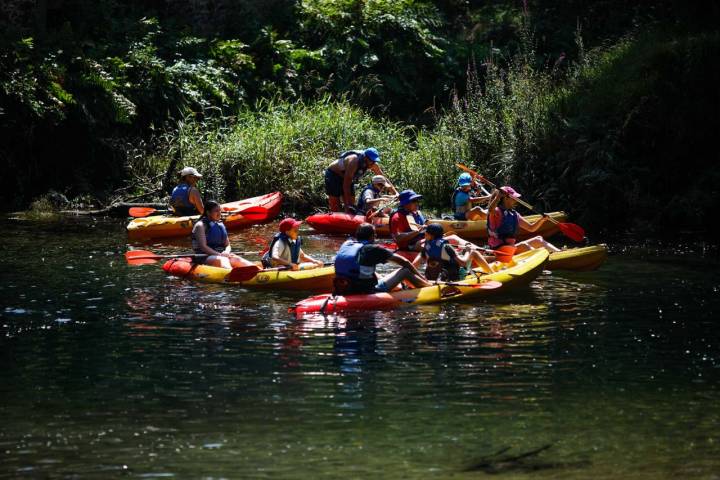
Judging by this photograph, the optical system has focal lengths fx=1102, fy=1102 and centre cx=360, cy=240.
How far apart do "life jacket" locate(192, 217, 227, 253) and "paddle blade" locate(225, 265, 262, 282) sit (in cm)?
Result: 106

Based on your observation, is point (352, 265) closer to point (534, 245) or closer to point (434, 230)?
point (434, 230)

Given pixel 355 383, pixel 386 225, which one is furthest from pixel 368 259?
pixel 386 225

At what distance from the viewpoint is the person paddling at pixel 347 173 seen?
16.2 meters

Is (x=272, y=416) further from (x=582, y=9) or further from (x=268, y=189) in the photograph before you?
(x=582, y=9)

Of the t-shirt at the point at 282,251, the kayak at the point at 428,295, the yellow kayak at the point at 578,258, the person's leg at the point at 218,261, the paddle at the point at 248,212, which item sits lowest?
the kayak at the point at 428,295

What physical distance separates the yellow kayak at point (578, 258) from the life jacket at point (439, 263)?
1720 millimetres

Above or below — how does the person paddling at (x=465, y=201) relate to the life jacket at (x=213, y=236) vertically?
above

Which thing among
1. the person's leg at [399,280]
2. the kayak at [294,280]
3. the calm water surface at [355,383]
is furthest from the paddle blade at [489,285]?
the kayak at [294,280]

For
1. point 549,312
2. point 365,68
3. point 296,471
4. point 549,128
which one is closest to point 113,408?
point 296,471

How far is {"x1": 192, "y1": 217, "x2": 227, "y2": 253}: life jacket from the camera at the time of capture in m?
12.7

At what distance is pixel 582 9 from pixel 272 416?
16.5m

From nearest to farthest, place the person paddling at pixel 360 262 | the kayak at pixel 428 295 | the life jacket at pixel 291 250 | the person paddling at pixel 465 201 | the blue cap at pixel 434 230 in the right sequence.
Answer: the kayak at pixel 428 295 → the person paddling at pixel 360 262 → the blue cap at pixel 434 230 → the life jacket at pixel 291 250 → the person paddling at pixel 465 201

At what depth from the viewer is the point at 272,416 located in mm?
7324

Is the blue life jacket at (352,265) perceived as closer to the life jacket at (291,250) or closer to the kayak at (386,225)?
the life jacket at (291,250)
